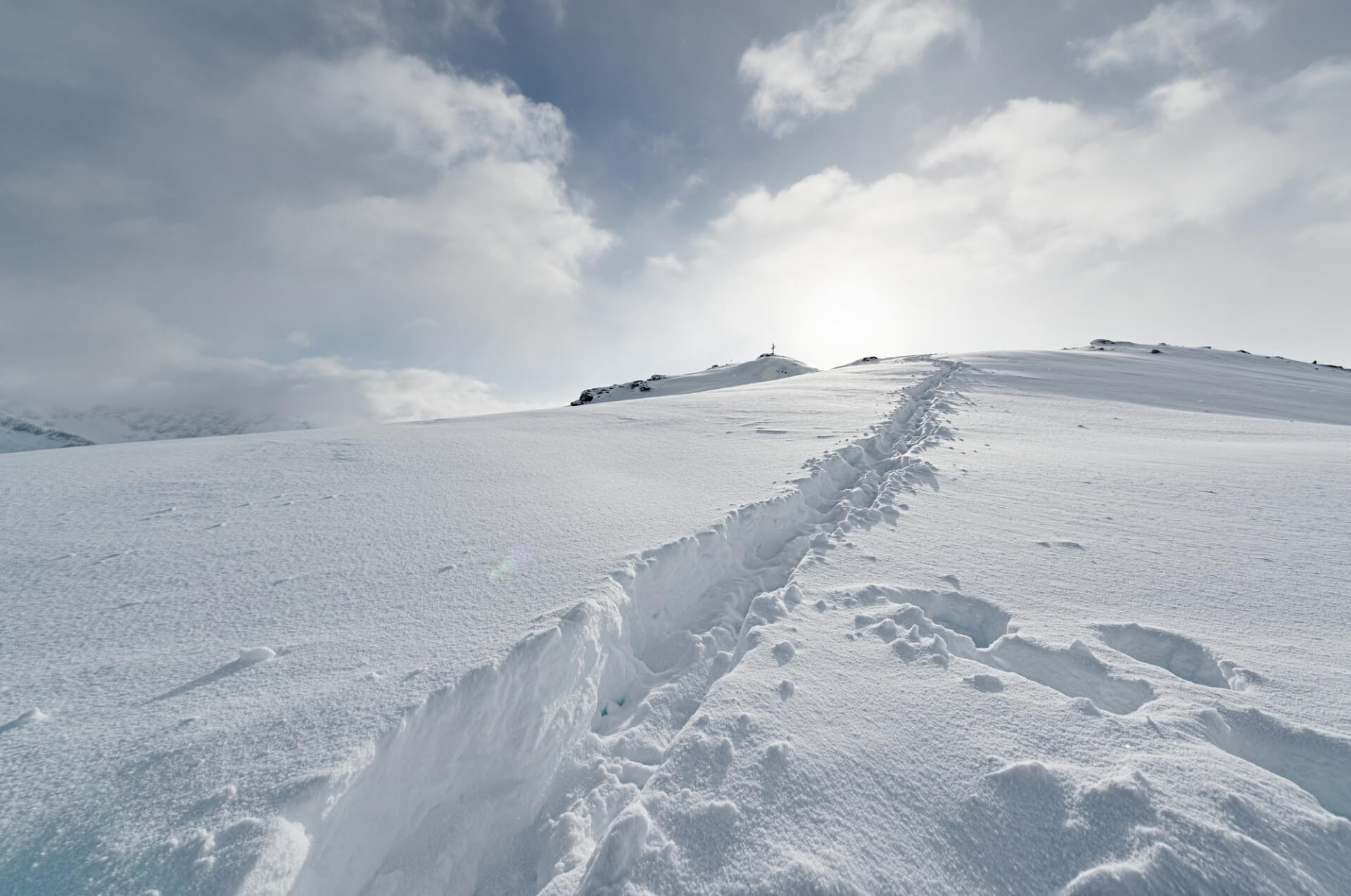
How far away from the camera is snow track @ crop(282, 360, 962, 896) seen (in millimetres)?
2004

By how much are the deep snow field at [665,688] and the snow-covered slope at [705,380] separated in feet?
89.5

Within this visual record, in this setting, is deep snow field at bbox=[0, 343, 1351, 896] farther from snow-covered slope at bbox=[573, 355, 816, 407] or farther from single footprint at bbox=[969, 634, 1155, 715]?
snow-covered slope at bbox=[573, 355, 816, 407]

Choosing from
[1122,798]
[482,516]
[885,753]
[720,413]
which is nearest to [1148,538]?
[1122,798]

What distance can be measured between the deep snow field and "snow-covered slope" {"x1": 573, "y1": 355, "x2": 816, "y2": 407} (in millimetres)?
27277

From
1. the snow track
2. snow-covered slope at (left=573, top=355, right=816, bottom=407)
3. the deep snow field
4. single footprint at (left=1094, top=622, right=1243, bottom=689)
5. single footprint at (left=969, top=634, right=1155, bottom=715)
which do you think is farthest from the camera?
snow-covered slope at (left=573, top=355, right=816, bottom=407)

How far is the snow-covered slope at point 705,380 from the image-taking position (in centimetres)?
3266

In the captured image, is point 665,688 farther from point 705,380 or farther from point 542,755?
point 705,380

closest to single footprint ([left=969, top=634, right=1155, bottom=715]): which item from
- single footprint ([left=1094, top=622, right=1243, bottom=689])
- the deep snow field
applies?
the deep snow field

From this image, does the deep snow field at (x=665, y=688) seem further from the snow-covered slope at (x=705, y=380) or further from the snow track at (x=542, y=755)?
the snow-covered slope at (x=705, y=380)

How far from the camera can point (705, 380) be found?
1339 inches

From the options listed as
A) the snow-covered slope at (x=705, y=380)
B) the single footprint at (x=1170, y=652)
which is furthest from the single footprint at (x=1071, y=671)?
the snow-covered slope at (x=705, y=380)

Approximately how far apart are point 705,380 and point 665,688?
3160 centimetres

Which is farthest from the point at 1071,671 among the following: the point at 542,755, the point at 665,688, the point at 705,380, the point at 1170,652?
the point at 705,380

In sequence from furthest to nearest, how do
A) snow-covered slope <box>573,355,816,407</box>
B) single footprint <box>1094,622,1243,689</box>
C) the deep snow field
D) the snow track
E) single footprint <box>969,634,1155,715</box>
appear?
snow-covered slope <box>573,355,816,407</box>
single footprint <box>1094,622,1243,689</box>
single footprint <box>969,634,1155,715</box>
the snow track
the deep snow field
